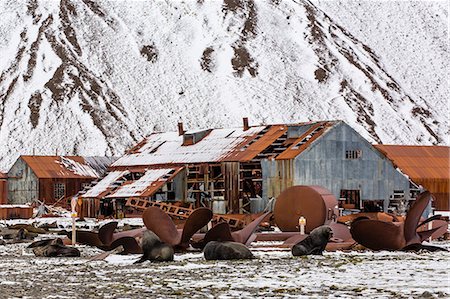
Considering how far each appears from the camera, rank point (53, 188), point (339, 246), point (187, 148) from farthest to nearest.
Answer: point (53, 188) → point (187, 148) → point (339, 246)

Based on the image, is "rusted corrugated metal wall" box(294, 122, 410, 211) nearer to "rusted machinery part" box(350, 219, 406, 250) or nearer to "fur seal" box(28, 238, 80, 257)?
"rusted machinery part" box(350, 219, 406, 250)

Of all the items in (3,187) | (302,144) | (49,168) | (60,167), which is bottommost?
(3,187)

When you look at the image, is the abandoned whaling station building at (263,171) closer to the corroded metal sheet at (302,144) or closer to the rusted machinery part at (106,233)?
the corroded metal sheet at (302,144)

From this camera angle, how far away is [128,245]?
29.7 meters

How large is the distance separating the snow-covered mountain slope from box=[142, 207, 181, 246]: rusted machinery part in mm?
118509

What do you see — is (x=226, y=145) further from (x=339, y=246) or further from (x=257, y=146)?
(x=339, y=246)

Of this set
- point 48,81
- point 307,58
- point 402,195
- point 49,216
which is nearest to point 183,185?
point 49,216

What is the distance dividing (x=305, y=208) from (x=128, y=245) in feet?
46.7

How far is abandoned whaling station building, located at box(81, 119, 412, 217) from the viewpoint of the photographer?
69.1 metres

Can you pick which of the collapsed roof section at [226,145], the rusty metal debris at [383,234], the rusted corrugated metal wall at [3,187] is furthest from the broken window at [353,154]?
the rusted corrugated metal wall at [3,187]

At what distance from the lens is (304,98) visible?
17350 cm

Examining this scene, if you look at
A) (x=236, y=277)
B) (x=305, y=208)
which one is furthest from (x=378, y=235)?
(x=305, y=208)

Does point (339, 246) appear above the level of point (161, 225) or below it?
below

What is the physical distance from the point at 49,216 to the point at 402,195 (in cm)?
2619
